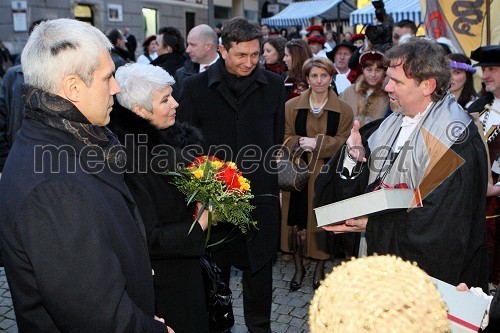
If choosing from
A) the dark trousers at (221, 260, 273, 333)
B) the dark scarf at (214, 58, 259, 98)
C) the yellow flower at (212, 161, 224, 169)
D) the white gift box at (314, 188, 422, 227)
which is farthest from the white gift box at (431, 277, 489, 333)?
the dark scarf at (214, 58, 259, 98)

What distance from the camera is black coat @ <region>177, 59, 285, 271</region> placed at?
12.7 ft

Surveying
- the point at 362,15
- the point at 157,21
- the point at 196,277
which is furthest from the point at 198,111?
the point at 157,21

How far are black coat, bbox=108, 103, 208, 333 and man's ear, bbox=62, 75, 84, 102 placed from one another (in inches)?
33.8

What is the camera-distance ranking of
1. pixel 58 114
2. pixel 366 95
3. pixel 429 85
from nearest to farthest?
pixel 58 114 < pixel 429 85 < pixel 366 95

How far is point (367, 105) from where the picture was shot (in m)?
5.46

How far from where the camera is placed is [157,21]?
2253 centimetres

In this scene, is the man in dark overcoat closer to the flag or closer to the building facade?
the flag

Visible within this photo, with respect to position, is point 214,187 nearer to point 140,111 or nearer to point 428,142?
point 140,111

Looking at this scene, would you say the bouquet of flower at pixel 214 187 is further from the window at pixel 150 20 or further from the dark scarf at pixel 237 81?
the window at pixel 150 20

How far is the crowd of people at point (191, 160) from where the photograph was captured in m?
1.68

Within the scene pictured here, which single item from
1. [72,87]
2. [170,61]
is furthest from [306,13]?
[72,87]

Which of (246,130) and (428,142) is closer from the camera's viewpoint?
(428,142)

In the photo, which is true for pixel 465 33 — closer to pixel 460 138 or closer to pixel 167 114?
pixel 460 138
